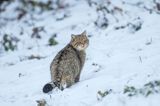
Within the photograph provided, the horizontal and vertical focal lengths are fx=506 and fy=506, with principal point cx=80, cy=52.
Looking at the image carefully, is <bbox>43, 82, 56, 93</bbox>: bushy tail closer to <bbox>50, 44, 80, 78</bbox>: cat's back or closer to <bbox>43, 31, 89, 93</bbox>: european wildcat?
<bbox>43, 31, 89, 93</bbox>: european wildcat

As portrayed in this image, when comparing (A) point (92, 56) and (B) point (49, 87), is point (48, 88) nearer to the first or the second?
(B) point (49, 87)

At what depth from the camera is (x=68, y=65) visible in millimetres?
8633

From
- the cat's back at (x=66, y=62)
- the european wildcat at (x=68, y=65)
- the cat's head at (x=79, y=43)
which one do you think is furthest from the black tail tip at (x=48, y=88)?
the cat's head at (x=79, y=43)

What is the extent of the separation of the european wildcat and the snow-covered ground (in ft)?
0.48

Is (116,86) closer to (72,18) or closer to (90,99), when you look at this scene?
(90,99)

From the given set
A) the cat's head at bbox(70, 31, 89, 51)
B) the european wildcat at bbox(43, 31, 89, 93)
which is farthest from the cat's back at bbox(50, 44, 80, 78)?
the cat's head at bbox(70, 31, 89, 51)

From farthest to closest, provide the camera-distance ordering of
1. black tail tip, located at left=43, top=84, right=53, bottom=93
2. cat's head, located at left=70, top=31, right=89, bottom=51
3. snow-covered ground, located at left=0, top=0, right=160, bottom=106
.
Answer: cat's head, located at left=70, top=31, right=89, bottom=51 → black tail tip, located at left=43, top=84, right=53, bottom=93 → snow-covered ground, located at left=0, top=0, right=160, bottom=106

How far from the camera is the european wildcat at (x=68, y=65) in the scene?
8461mm

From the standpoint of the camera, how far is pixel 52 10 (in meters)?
15.4

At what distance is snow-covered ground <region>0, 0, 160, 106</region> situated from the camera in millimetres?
7605

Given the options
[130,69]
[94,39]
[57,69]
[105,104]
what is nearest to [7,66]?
[94,39]

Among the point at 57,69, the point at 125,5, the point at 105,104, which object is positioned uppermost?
the point at 125,5

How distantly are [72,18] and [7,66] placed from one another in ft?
10.8

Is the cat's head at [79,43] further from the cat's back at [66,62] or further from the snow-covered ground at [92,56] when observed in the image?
the snow-covered ground at [92,56]
